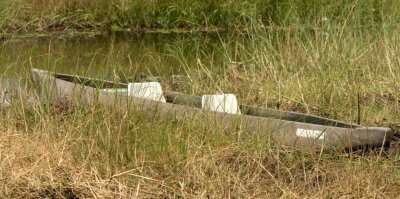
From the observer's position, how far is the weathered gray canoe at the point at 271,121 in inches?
163

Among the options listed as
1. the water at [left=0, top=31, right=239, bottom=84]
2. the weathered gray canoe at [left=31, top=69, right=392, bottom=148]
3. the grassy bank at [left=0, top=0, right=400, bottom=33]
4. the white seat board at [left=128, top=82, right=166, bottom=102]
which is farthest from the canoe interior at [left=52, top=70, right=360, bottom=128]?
the grassy bank at [left=0, top=0, right=400, bottom=33]

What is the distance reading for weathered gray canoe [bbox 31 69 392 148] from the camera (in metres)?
4.14

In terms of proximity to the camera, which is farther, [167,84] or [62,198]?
[167,84]

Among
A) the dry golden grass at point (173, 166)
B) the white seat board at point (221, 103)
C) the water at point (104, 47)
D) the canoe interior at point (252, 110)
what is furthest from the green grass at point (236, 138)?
the water at point (104, 47)

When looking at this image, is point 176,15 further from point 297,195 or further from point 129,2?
point 297,195

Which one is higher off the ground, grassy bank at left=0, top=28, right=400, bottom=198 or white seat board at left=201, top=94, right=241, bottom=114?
white seat board at left=201, top=94, right=241, bottom=114

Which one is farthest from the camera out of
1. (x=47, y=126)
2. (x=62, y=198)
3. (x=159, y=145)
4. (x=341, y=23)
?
(x=341, y=23)

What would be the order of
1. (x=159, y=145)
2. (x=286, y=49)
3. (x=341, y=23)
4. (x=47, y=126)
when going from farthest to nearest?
(x=341, y=23)
(x=286, y=49)
(x=47, y=126)
(x=159, y=145)

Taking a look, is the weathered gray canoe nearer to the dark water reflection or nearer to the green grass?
the green grass

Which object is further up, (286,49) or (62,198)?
(286,49)

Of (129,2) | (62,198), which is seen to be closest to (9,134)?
(62,198)

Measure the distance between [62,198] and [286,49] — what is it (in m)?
3.26

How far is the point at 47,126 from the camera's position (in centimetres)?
426

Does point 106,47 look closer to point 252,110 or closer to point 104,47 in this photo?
point 104,47
